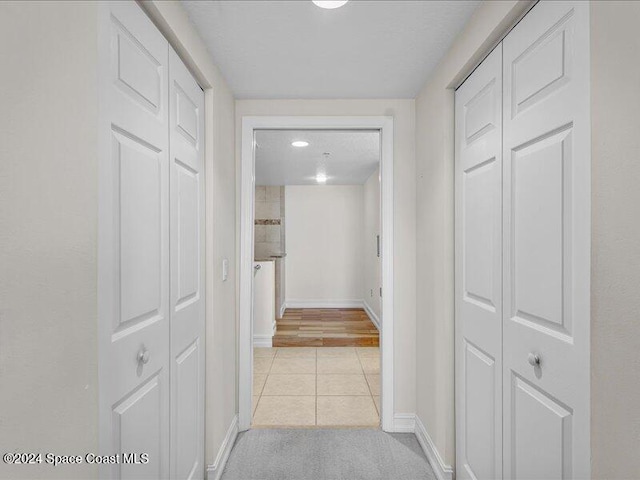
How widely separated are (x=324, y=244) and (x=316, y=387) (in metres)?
4.47

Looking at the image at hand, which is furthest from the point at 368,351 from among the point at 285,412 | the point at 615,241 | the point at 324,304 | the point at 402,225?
the point at 615,241


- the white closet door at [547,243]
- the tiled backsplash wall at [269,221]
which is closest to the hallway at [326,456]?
the white closet door at [547,243]

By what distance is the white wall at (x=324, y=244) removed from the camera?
25.7ft

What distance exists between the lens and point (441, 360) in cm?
219

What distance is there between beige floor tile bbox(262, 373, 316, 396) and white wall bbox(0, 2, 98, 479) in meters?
2.59

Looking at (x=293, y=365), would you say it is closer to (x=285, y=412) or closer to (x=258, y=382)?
(x=258, y=382)

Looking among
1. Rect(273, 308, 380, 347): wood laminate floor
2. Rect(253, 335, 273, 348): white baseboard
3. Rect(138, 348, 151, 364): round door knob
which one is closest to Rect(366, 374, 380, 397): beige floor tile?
Rect(273, 308, 380, 347): wood laminate floor

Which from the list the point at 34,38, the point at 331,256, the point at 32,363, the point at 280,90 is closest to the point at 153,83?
the point at 34,38

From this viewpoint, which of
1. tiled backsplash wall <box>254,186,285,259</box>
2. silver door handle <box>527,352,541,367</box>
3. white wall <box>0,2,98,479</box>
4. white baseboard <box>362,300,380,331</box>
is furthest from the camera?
tiled backsplash wall <box>254,186,285,259</box>

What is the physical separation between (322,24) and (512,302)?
4.87 feet

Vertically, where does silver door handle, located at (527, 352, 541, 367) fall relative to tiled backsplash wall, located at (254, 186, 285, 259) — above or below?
below

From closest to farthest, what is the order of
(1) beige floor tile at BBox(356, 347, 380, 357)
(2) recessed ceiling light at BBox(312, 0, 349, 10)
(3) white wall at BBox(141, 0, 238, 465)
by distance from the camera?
1. (2) recessed ceiling light at BBox(312, 0, 349, 10)
2. (3) white wall at BBox(141, 0, 238, 465)
3. (1) beige floor tile at BBox(356, 347, 380, 357)

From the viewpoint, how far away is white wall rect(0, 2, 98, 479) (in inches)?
29.5

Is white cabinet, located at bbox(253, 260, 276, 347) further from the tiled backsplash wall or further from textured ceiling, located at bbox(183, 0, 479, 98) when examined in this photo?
textured ceiling, located at bbox(183, 0, 479, 98)
